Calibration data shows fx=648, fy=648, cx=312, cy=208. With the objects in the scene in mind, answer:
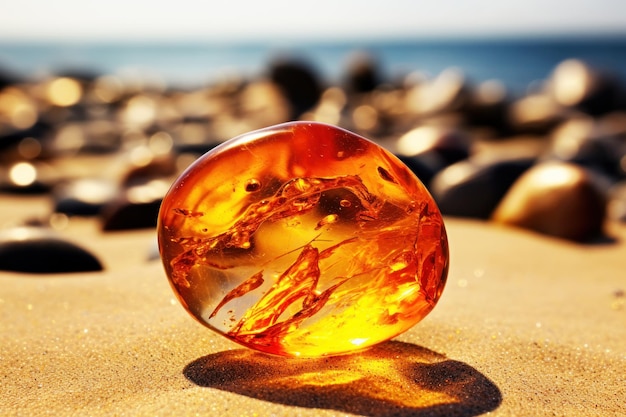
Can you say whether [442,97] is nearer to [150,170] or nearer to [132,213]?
[150,170]

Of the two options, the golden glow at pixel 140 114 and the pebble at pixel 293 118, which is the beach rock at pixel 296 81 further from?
the golden glow at pixel 140 114

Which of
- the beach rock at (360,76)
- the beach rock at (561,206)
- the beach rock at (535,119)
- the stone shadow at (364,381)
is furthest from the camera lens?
the beach rock at (360,76)

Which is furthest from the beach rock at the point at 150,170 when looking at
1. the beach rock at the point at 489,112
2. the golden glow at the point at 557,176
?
the beach rock at the point at 489,112

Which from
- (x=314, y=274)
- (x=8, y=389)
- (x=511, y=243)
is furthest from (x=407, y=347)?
(x=511, y=243)

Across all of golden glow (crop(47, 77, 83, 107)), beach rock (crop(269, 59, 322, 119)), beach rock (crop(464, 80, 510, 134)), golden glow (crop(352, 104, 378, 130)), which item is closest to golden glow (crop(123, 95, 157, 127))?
→ golden glow (crop(47, 77, 83, 107))

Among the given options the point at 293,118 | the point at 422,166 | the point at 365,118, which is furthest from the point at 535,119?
the point at 422,166

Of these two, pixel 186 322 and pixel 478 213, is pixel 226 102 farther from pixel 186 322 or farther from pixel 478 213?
pixel 186 322
